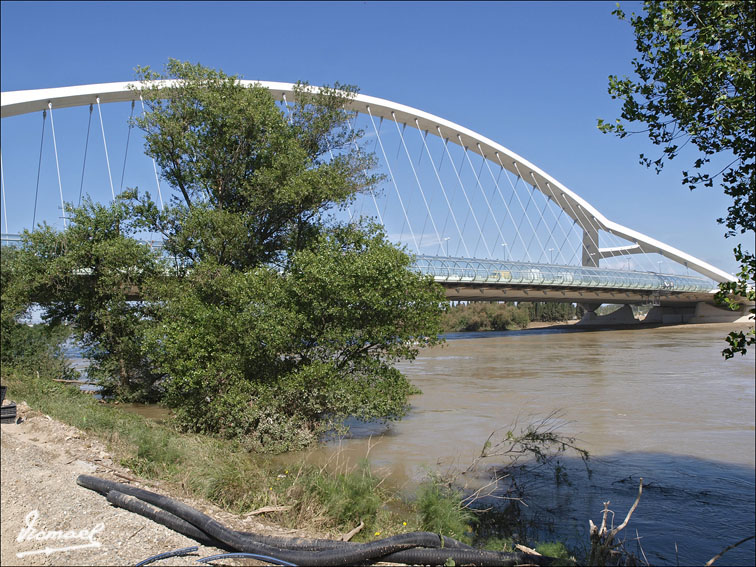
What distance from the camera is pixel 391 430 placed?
43.0 feet

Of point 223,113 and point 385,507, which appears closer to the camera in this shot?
point 385,507

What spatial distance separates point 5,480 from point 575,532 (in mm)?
5805

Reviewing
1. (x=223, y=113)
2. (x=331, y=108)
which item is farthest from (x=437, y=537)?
(x=331, y=108)

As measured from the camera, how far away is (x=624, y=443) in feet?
35.4

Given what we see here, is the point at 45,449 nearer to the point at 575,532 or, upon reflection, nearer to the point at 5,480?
the point at 5,480

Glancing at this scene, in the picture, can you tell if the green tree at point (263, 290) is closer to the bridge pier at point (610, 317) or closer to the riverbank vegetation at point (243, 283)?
the riverbank vegetation at point (243, 283)

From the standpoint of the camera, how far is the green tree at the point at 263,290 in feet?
35.3

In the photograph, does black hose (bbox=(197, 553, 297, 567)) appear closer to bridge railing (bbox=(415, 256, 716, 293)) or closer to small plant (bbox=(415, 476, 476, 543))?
small plant (bbox=(415, 476, 476, 543))

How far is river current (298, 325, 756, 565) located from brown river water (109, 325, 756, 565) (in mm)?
24

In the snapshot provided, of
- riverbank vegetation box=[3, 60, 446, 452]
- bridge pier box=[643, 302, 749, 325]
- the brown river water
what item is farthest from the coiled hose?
bridge pier box=[643, 302, 749, 325]

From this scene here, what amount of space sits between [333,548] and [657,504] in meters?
4.55

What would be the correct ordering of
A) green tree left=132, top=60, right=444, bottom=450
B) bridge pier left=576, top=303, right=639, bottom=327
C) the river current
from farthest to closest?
bridge pier left=576, top=303, right=639, bottom=327, green tree left=132, top=60, right=444, bottom=450, the river current

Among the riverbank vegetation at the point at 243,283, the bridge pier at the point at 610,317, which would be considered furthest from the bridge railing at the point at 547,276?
the riverbank vegetation at the point at 243,283

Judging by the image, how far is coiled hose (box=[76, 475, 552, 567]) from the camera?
4871 mm
